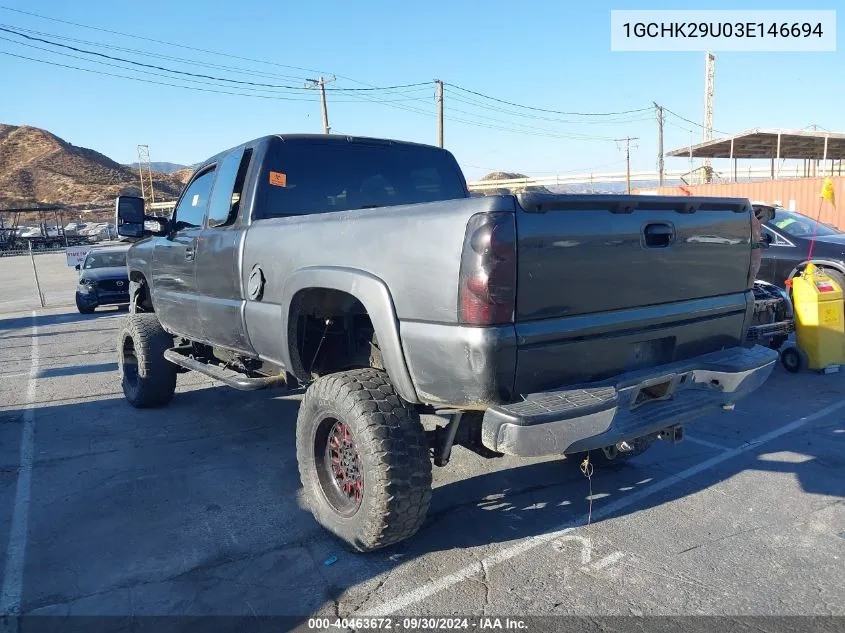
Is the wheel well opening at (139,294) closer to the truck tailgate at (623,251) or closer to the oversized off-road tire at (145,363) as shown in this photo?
the oversized off-road tire at (145,363)

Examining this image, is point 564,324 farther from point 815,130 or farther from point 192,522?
point 815,130

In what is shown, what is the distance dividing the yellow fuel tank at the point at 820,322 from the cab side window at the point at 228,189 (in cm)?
591

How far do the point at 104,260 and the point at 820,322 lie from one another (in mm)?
14819

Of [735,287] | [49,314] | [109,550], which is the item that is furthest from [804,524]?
[49,314]

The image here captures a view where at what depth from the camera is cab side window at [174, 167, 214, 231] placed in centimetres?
499

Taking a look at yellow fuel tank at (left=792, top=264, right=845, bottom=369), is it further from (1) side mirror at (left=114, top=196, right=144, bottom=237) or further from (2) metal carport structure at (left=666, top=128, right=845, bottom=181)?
Result: (2) metal carport structure at (left=666, top=128, right=845, bottom=181)

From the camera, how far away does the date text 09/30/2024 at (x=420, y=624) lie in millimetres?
2705

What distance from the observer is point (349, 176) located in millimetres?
4598

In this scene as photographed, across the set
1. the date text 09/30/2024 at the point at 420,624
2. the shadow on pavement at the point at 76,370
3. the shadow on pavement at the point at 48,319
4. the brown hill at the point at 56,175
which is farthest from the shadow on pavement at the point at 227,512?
the brown hill at the point at 56,175

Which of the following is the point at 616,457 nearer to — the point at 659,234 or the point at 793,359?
the point at 659,234

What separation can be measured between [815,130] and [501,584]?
25.7m

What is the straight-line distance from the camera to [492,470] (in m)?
4.44

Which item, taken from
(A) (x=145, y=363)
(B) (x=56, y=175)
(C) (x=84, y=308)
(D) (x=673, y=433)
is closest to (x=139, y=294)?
(A) (x=145, y=363)

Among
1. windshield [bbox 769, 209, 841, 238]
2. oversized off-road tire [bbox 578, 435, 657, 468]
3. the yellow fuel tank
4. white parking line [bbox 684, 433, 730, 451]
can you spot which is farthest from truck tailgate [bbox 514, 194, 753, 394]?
windshield [bbox 769, 209, 841, 238]
